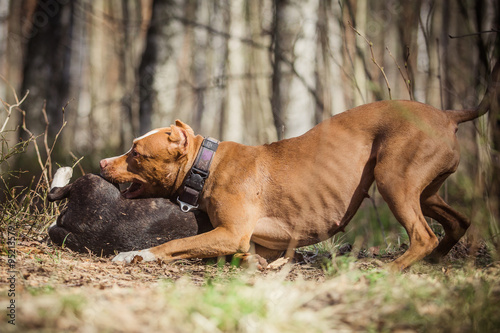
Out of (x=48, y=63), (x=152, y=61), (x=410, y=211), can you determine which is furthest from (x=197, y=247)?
(x=48, y=63)

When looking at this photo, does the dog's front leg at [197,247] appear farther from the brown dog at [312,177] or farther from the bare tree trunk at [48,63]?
the bare tree trunk at [48,63]

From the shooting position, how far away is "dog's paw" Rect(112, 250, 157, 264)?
387 cm

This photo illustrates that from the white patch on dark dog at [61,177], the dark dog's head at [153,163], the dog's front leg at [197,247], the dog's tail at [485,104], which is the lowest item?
the dog's front leg at [197,247]

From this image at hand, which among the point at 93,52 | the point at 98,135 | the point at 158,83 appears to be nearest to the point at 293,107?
the point at 158,83

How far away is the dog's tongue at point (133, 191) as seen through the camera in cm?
432

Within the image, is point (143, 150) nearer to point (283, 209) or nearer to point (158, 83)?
point (283, 209)

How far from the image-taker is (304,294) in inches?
95.1

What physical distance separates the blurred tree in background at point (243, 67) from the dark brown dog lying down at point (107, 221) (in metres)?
0.91

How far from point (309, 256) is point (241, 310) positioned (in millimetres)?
2814

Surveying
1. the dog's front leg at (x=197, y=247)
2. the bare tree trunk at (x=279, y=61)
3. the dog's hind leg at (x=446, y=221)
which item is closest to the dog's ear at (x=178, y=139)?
the dog's front leg at (x=197, y=247)

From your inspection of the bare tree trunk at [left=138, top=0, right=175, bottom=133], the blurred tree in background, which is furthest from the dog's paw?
the bare tree trunk at [left=138, top=0, right=175, bottom=133]

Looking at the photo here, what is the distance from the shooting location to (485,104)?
3875 mm

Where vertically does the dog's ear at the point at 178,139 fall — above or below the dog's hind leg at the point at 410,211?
above

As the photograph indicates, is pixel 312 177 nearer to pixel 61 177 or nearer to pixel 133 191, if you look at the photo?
pixel 133 191
